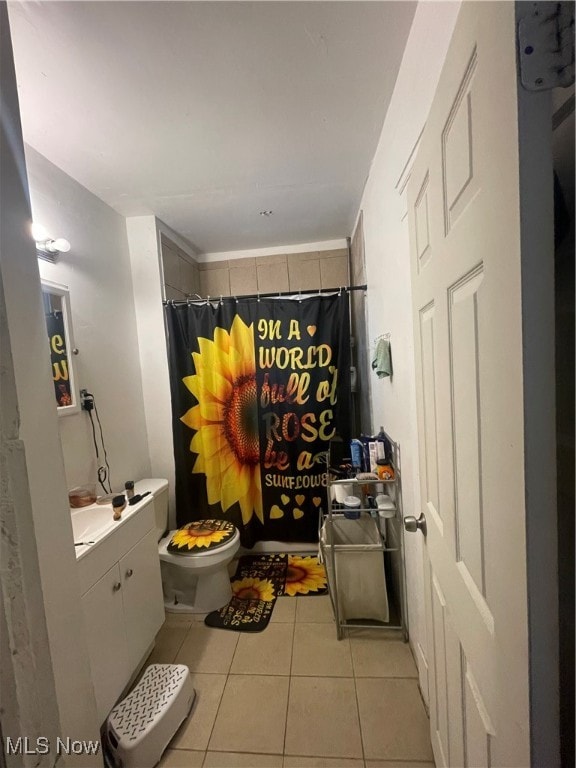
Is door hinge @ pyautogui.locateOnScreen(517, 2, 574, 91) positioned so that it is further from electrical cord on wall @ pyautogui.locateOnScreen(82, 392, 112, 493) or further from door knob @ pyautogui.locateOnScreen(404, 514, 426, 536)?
electrical cord on wall @ pyautogui.locateOnScreen(82, 392, 112, 493)

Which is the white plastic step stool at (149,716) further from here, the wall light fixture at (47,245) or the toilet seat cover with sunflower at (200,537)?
the wall light fixture at (47,245)

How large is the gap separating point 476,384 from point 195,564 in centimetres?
171

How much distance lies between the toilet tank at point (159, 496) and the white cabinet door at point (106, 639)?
577 mm

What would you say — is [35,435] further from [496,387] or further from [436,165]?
[436,165]

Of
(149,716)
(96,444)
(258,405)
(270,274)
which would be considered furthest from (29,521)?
(270,274)

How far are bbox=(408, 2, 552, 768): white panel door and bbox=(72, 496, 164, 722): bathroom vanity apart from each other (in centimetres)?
113

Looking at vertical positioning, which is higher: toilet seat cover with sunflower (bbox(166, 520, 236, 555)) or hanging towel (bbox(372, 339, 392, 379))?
hanging towel (bbox(372, 339, 392, 379))

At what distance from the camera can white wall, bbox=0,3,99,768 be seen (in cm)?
44

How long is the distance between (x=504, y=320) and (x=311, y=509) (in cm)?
199

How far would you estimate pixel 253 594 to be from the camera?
1841 mm

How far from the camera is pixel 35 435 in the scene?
625mm

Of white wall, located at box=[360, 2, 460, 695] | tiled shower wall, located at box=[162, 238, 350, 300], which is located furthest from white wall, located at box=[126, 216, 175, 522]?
white wall, located at box=[360, 2, 460, 695]

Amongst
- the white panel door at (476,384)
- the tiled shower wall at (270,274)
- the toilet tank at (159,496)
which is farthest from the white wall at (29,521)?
the tiled shower wall at (270,274)

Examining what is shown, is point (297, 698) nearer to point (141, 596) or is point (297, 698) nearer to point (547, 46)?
point (141, 596)
